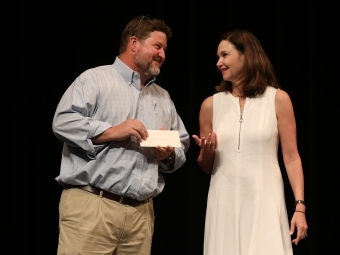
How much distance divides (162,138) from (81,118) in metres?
0.36

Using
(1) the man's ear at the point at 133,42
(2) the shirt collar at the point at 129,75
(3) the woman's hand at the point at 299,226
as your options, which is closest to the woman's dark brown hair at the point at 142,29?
(1) the man's ear at the point at 133,42

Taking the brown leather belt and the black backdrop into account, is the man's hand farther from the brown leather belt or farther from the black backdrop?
the black backdrop

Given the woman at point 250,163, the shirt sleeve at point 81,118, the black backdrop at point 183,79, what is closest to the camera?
the shirt sleeve at point 81,118

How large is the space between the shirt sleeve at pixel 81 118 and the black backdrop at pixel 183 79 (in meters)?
0.91

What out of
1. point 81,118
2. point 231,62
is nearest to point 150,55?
point 231,62

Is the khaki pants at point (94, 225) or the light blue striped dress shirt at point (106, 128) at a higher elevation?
the light blue striped dress shirt at point (106, 128)

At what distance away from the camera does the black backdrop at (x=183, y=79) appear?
3.52m


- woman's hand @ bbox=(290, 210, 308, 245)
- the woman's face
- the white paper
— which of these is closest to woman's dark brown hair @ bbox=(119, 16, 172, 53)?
the woman's face

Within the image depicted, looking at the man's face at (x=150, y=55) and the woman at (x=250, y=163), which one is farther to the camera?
the man's face at (x=150, y=55)

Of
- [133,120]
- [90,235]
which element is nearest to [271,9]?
[133,120]

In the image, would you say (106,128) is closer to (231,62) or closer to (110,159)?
(110,159)

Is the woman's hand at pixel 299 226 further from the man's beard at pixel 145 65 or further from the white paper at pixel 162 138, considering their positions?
the man's beard at pixel 145 65

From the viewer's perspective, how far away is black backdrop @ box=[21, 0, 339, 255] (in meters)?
3.52

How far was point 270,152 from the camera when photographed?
2717 millimetres
